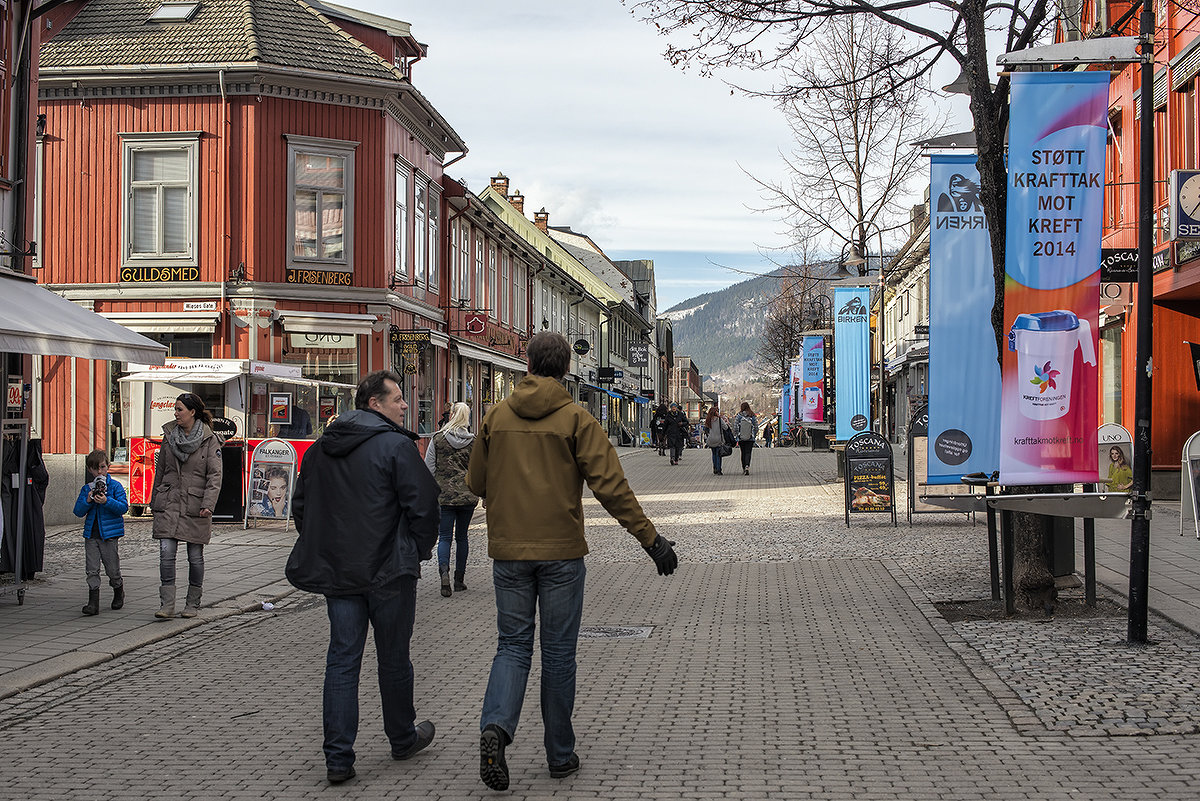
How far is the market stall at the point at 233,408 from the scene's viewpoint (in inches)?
642

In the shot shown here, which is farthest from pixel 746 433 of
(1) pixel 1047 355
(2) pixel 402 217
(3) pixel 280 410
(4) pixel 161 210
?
(1) pixel 1047 355

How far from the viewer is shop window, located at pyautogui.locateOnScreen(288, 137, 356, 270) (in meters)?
20.6

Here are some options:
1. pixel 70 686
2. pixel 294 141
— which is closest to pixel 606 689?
pixel 70 686

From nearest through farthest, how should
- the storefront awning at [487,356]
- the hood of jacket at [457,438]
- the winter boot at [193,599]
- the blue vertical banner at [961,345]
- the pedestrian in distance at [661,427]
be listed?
the winter boot at [193,599], the hood of jacket at [457,438], the blue vertical banner at [961,345], the storefront awning at [487,356], the pedestrian in distance at [661,427]

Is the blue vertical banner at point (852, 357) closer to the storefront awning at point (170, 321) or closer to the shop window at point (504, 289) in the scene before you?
the shop window at point (504, 289)

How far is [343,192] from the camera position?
21000 mm

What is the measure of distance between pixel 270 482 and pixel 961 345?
951 centimetres

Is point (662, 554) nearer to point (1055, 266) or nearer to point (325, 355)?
point (1055, 266)

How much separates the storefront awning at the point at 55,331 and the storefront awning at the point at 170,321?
373 inches

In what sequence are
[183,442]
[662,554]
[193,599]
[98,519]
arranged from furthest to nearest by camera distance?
[193,599]
[98,519]
[183,442]
[662,554]

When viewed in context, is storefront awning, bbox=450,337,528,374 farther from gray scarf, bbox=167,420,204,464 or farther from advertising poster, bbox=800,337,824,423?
gray scarf, bbox=167,420,204,464

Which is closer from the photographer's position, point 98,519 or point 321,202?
point 98,519

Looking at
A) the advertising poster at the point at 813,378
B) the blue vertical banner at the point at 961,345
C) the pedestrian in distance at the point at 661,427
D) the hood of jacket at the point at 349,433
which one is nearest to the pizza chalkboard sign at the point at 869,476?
the blue vertical banner at the point at 961,345

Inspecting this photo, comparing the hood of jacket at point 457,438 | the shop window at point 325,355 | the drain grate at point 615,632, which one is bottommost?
the drain grate at point 615,632
